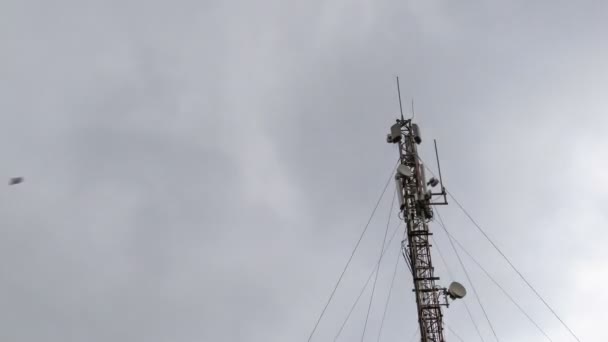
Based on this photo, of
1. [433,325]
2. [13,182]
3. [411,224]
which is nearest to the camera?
[13,182]

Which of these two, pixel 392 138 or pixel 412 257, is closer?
pixel 412 257

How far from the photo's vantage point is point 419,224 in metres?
30.8

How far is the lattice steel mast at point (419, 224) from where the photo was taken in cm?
2850

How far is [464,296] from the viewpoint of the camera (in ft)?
97.2

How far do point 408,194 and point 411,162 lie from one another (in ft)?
6.63

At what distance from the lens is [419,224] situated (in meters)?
30.8

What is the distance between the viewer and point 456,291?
29.3 m

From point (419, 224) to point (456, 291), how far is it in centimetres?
373

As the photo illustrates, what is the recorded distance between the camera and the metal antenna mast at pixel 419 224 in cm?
2852

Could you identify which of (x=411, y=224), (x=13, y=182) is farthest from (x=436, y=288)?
(x=13, y=182)

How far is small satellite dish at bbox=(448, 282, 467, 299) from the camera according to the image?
96.0 feet

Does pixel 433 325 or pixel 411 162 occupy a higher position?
pixel 411 162

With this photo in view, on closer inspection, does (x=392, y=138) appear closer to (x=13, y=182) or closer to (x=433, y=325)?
(x=433, y=325)

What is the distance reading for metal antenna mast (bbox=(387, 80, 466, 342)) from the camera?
28516 mm
